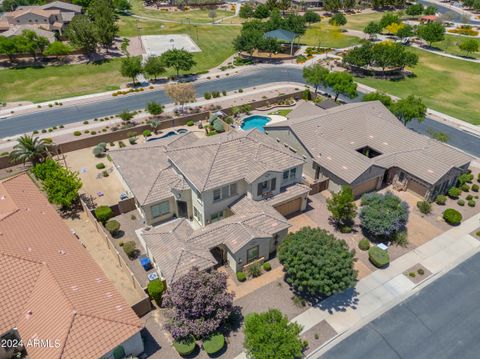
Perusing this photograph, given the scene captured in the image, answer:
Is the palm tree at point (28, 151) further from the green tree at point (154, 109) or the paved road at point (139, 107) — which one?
the green tree at point (154, 109)

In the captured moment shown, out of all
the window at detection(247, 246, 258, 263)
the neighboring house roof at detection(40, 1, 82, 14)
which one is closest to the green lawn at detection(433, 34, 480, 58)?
the window at detection(247, 246, 258, 263)

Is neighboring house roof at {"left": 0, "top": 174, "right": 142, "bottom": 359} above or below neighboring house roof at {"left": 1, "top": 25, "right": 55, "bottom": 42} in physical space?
below

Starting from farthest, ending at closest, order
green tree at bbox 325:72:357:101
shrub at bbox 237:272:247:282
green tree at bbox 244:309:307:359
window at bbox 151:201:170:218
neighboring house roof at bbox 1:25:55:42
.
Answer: neighboring house roof at bbox 1:25:55:42 → green tree at bbox 325:72:357:101 → window at bbox 151:201:170:218 → shrub at bbox 237:272:247:282 → green tree at bbox 244:309:307:359

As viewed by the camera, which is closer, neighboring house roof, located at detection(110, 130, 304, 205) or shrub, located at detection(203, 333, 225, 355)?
shrub, located at detection(203, 333, 225, 355)

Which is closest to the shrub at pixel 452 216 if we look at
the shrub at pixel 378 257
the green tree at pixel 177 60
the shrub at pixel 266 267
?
the shrub at pixel 378 257

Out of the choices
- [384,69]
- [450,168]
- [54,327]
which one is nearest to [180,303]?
[54,327]

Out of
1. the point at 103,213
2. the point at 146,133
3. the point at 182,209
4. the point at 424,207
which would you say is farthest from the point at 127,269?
the point at 424,207

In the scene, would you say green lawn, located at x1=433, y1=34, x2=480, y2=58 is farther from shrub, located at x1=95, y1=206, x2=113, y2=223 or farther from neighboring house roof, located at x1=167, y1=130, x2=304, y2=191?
shrub, located at x1=95, y1=206, x2=113, y2=223

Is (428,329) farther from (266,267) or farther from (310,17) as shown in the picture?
(310,17)
